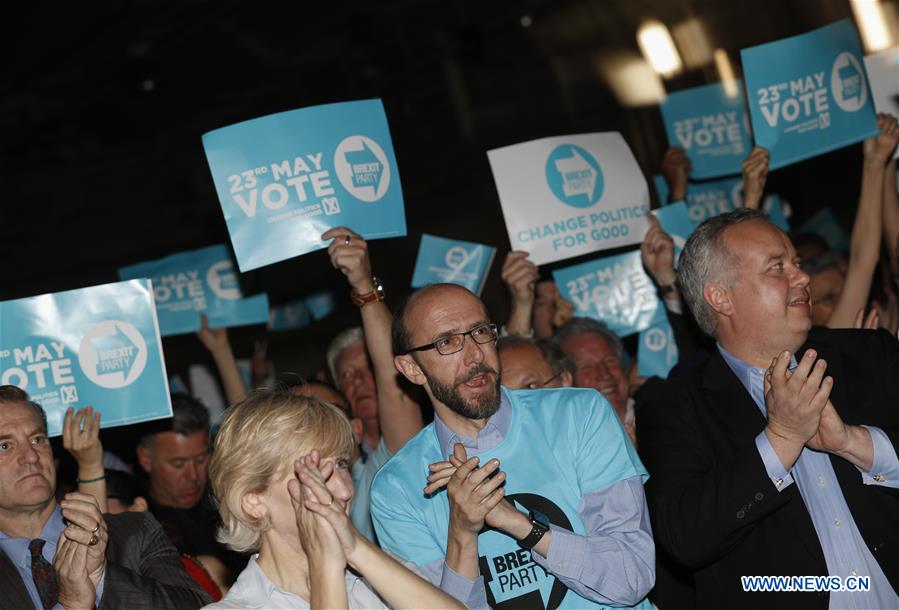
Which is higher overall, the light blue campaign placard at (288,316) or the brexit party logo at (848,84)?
the brexit party logo at (848,84)

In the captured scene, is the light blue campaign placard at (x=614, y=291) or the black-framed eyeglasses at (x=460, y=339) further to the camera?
the light blue campaign placard at (x=614, y=291)

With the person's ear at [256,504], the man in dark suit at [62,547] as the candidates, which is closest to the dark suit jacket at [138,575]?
the man in dark suit at [62,547]

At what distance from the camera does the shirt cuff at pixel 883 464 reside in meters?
2.53

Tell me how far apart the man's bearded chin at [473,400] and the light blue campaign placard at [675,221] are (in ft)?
6.93

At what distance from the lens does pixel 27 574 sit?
286 centimetres

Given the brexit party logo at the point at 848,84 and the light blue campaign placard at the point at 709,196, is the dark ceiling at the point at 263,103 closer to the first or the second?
the light blue campaign placard at the point at 709,196

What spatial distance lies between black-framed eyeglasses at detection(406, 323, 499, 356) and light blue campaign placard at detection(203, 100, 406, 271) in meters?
1.04

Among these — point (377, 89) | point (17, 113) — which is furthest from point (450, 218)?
point (17, 113)

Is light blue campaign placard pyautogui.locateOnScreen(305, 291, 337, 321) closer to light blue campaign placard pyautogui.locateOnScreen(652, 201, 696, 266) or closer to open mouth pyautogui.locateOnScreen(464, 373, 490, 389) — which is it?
light blue campaign placard pyautogui.locateOnScreen(652, 201, 696, 266)

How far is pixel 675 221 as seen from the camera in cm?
463

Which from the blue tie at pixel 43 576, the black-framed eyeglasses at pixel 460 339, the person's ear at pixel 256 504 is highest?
the black-framed eyeglasses at pixel 460 339

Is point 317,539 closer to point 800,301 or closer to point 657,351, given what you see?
point 800,301

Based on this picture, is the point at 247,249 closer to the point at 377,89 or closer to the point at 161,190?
the point at 377,89

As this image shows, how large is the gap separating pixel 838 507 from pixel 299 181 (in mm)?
2035
